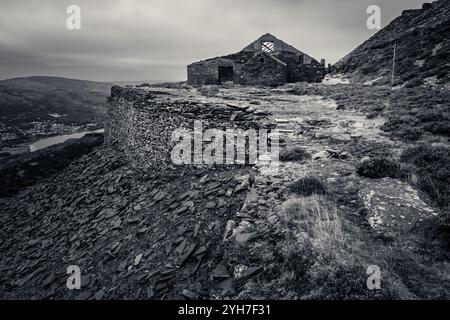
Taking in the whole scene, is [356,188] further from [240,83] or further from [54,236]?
[240,83]

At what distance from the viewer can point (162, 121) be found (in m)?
11.2

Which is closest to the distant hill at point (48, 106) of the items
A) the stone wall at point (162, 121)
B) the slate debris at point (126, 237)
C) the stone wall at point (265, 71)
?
the stone wall at point (265, 71)

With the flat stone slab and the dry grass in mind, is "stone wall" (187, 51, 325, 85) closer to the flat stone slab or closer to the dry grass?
the flat stone slab

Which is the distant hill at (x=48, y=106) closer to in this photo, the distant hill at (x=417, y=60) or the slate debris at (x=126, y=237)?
the slate debris at (x=126, y=237)

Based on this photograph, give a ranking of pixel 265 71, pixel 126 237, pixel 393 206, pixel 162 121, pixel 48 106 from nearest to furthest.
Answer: pixel 393 206
pixel 126 237
pixel 162 121
pixel 265 71
pixel 48 106

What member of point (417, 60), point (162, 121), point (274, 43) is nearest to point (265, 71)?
point (274, 43)

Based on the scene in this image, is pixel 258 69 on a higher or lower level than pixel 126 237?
higher

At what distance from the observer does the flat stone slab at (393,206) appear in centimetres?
444

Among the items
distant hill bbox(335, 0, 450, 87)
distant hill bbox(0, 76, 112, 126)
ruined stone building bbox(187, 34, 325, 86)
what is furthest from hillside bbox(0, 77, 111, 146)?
distant hill bbox(335, 0, 450, 87)

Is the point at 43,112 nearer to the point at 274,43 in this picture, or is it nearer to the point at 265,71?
the point at 274,43

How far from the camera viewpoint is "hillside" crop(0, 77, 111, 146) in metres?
80.1

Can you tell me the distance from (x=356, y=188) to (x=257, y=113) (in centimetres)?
577

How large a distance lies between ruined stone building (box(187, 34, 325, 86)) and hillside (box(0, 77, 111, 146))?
62.3 metres

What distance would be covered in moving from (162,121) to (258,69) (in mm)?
14248
